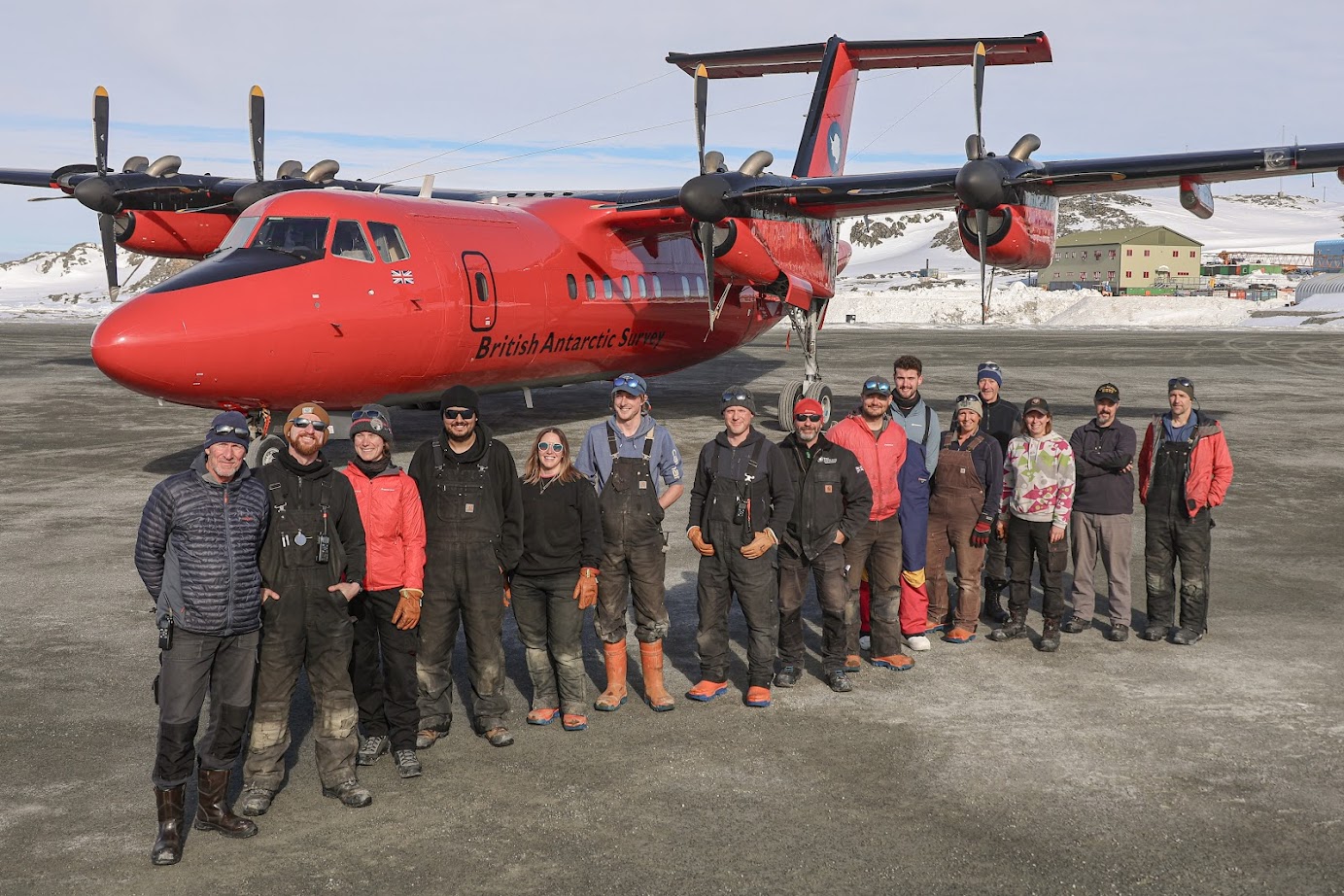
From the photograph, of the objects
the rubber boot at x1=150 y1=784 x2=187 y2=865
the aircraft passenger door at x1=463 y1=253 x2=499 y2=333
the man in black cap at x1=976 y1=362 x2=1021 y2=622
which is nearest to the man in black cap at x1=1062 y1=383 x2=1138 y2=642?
the man in black cap at x1=976 y1=362 x2=1021 y2=622

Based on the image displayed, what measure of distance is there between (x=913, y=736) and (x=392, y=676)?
9.43 ft

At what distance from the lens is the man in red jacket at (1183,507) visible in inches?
296

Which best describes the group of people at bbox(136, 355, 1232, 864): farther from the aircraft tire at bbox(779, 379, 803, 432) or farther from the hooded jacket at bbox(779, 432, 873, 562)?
the aircraft tire at bbox(779, 379, 803, 432)

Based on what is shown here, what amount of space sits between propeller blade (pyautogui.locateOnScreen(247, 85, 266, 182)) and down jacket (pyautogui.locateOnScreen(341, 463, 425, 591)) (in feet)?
47.9

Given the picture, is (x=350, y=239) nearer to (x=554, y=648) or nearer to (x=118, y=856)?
(x=554, y=648)

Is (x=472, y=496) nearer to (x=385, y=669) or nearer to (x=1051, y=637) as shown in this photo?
(x=385, y=669)

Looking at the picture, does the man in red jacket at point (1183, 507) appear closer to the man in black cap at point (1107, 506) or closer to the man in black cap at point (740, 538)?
the man in black cap at point (1107, 506)

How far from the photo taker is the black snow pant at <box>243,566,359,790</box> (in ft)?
Result: 16.9

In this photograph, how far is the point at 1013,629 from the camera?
7.70 meters

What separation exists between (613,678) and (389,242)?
832 centimetres

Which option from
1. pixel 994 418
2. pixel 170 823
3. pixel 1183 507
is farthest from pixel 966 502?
pixel 170 823

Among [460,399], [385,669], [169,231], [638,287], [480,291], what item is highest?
[169,231]

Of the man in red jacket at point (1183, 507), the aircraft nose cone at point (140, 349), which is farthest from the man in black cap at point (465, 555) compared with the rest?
the aircraft nose cone at point (140, 349)

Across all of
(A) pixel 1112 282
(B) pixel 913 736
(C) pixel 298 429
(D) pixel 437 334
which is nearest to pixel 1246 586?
(B) pixel 913 736
